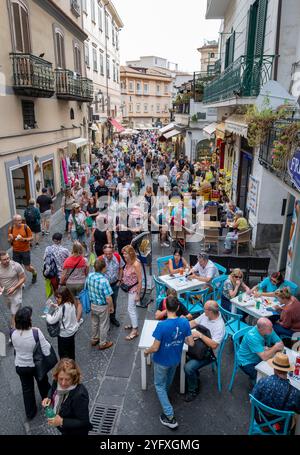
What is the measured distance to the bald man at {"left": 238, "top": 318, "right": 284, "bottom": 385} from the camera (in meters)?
4.59

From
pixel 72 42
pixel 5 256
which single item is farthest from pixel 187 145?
pixel 5 256

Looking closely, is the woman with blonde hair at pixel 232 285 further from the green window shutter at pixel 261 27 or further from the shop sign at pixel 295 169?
the green window shutter at pixel 261 27

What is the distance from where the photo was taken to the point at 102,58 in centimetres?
3080

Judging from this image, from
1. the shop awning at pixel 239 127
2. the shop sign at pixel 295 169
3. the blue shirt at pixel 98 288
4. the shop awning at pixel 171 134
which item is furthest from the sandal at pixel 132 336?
the shop awning at pixel 171 134

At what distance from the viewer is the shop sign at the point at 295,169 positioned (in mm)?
5132

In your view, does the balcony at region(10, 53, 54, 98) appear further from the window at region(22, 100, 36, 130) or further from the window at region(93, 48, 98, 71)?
the window at region(93, 48, 98, 71)

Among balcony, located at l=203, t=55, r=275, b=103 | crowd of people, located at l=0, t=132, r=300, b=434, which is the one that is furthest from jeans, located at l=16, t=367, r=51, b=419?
balcony, located at l=203, t=55, r=275, b=103

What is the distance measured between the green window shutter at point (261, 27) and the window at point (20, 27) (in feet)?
24.8

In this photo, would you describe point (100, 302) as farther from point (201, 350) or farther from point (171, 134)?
point (171, 134)

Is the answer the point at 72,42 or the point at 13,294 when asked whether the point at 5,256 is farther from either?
the point at 72,42

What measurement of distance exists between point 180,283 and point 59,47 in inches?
568

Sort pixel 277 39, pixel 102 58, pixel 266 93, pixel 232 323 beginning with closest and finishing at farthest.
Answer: pixel 232 323, pixel 266 93, pixel 277 39, pixel 102 58

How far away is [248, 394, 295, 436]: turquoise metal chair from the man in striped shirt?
2.58m

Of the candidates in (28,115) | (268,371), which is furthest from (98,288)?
(28,115)
